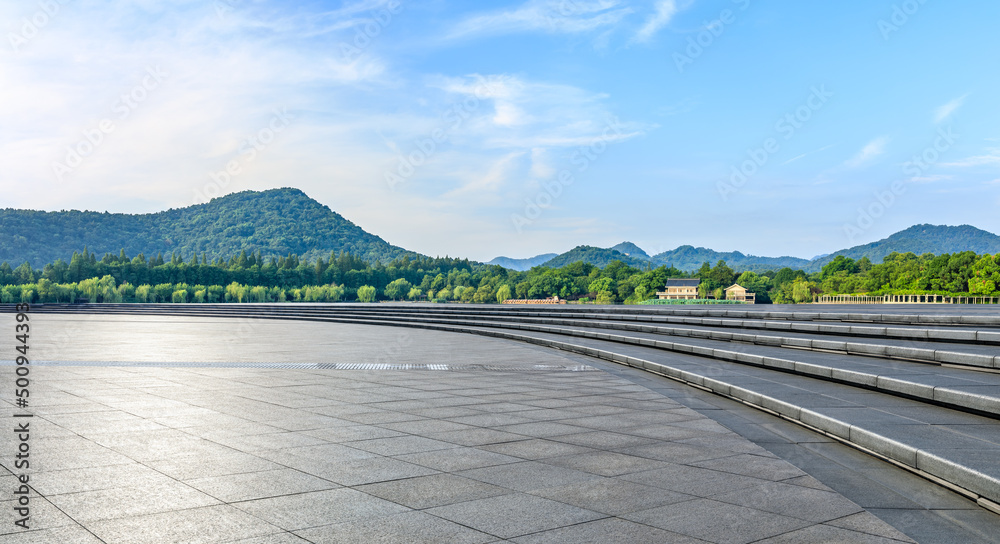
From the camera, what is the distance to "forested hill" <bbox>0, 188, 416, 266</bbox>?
140 meters

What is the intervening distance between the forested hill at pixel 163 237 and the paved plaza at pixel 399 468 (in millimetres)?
159477

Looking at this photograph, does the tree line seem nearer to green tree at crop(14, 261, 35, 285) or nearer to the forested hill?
green tree at crop(14, 261, 35, 285)

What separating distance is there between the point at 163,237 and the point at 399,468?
19613 cm

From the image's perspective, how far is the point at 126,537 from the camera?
3689 millimetres

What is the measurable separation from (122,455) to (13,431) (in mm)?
2008

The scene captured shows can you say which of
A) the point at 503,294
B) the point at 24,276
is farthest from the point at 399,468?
the point at 24,276

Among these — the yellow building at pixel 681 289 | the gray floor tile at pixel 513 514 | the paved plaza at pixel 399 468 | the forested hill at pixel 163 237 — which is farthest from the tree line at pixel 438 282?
the gray floor tile at pixel 513 514

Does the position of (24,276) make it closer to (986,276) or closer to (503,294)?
(503,294)

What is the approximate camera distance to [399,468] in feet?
17.4

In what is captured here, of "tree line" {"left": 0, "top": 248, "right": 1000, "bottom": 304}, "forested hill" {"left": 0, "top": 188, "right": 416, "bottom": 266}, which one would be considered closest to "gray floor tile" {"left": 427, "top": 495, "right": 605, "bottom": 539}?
"tree line" {"left": 0, "top": 248, "right": 1000, "bottom": 304}

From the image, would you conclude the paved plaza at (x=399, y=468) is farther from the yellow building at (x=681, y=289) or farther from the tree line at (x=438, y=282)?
the yellow building at (x=681, y=289)

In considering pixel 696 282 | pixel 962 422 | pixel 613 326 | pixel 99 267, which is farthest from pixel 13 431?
pixel 696 282

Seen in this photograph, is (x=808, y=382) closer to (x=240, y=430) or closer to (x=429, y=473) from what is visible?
(x=429, y=473)

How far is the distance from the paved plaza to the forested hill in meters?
159
